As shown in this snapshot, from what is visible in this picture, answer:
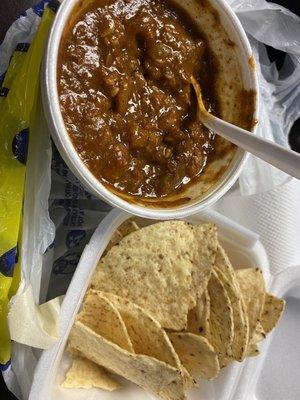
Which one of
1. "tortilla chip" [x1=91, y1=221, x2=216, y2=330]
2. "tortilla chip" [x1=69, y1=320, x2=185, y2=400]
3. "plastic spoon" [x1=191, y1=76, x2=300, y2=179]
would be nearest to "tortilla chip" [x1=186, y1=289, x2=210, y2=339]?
"tortilla chip" [x1=91, y1=221, x2=216, y2=330]

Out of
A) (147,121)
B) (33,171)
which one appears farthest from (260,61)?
(33,171)

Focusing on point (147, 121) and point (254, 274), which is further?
point (254, 274)

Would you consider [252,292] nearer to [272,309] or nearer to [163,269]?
[272,309]

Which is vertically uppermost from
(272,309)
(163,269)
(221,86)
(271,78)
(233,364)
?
(221,86)

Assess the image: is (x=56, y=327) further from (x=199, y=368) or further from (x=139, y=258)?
(x=199, y=368)

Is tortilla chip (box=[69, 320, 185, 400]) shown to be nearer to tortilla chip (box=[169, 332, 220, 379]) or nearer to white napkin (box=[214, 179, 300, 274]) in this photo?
tortilla chip (box=[169, 332, 220, 379])

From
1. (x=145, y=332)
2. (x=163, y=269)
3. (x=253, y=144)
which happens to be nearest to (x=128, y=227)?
(x=163, y=269)
